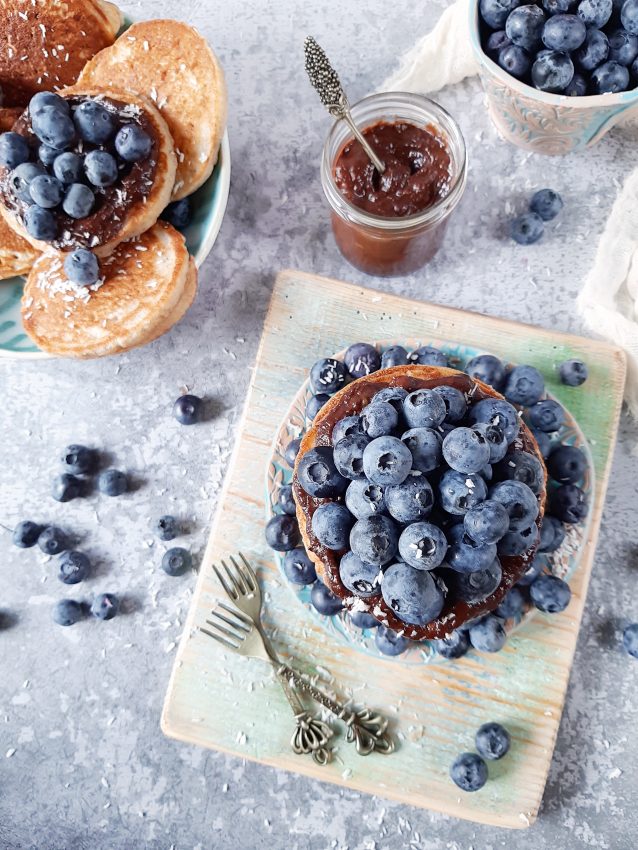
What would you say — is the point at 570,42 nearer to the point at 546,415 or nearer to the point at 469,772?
the point at 546,415

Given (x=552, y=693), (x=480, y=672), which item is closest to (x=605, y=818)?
(x=552, y=693)

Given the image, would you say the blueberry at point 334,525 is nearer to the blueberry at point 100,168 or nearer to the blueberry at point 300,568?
the blueberry at point 300,568

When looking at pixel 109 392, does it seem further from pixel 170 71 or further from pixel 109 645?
pixel 170 71

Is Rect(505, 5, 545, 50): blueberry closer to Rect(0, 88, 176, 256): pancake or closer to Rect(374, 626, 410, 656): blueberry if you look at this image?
Rect(0, 88, 176, 256): pancake

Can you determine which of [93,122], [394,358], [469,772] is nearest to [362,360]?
[394,358]

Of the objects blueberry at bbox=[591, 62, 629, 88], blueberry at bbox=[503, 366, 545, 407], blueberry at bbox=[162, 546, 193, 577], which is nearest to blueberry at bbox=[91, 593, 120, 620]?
blueberry at bbox=[162, 546, 193, 577]

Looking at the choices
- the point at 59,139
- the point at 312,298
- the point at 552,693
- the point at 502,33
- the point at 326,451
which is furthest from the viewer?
the point at 312,298

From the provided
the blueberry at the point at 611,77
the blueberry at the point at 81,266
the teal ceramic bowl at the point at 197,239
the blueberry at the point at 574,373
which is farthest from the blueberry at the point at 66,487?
the blueberry at the point at 611,77
